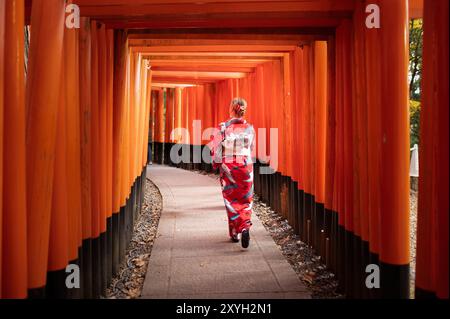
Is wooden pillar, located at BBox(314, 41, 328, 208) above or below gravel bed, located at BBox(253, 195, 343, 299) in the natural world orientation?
above

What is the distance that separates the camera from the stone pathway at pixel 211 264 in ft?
12.8

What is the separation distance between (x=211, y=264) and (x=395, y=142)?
2720 mm

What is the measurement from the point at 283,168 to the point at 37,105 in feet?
17.2

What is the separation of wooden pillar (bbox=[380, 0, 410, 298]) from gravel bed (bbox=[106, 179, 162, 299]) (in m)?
2.28

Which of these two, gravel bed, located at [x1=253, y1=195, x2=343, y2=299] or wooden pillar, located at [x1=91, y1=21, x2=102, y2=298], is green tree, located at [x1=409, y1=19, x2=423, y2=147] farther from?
wooden pillar, located at [x1=91, y1=21, x2=102, y2=298]

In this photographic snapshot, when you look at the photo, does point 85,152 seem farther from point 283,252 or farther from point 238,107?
point 283,252

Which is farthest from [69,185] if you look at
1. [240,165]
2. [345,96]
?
[240,165]

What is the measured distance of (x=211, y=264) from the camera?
4.73 metres

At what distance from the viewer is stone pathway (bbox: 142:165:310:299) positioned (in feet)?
12.8
